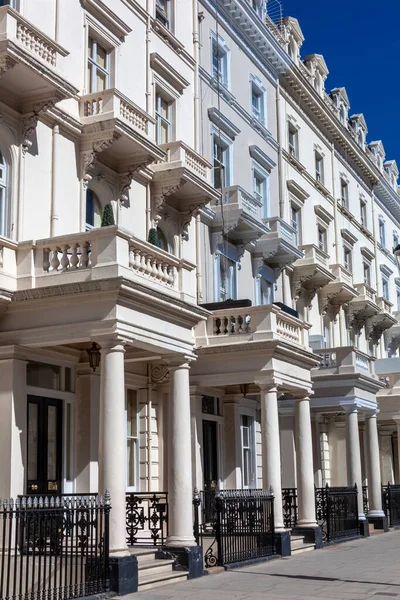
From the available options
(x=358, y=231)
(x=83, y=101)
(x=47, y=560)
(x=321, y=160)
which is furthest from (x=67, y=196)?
(x=358, y=231)

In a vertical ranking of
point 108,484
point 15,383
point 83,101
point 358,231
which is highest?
point 358,231

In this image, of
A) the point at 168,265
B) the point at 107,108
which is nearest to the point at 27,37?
the point at 107,108

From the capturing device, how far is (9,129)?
15.6m

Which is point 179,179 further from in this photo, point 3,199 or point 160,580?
point 160,580

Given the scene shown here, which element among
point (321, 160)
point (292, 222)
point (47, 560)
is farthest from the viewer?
point (321, 160)

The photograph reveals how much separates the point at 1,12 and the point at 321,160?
21.7 m

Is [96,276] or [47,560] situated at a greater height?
[96,276]

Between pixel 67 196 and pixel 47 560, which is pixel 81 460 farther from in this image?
pixel 67 196

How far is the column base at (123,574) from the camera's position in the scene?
1316cm

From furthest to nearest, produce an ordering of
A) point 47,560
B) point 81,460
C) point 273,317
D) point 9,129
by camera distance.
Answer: point 273,317, point 81,460, point 9,129, point 47,560

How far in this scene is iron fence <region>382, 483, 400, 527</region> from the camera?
97.7ft

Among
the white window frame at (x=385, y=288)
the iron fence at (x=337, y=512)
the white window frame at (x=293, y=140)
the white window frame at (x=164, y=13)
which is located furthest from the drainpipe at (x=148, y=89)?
the white window frame at (x=385, y=288)

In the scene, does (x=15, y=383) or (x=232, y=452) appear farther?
(x=232, y=452)

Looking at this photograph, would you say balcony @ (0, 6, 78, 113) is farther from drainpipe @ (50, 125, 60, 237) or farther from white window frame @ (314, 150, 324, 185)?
white window frame @ (314, 150, 324, 185)
